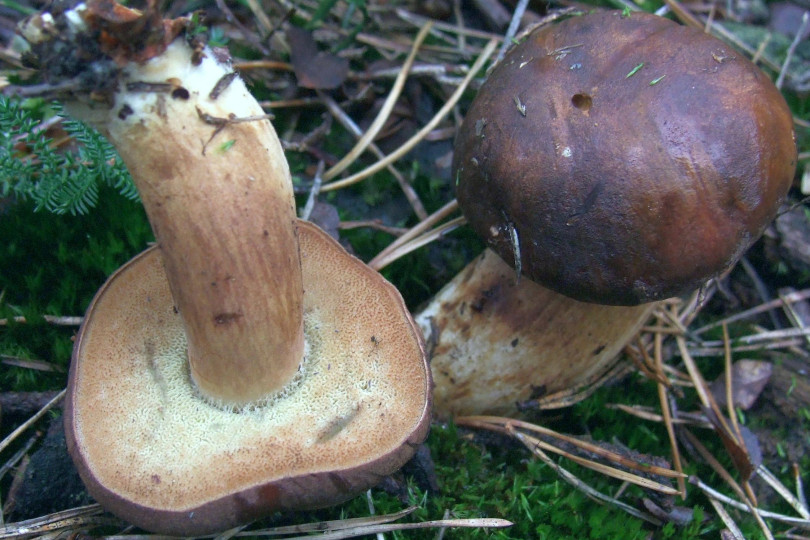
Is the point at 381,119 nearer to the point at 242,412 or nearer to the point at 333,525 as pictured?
the point at 242,412

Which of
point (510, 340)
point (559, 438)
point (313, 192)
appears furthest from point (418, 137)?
point (559, 438)

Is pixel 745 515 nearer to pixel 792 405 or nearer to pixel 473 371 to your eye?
pixel 792 405

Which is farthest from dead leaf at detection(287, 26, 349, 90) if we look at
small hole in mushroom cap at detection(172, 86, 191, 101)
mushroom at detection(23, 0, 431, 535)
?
small hole in mushroom cap at detection(172, 86, 191, 101)

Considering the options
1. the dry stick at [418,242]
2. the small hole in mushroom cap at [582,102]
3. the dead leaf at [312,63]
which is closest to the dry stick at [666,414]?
the dry stick at [418,242]

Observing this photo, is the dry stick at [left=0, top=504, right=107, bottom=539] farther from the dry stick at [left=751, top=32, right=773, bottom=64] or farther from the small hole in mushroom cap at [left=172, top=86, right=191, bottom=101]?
the dry stick at [left=751, top=32, right=773, bottom=64]

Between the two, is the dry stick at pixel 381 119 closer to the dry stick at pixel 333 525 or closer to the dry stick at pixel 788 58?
the dry stick at pixel 333 525

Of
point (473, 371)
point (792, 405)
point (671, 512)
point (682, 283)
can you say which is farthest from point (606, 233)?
point (792, 405)
